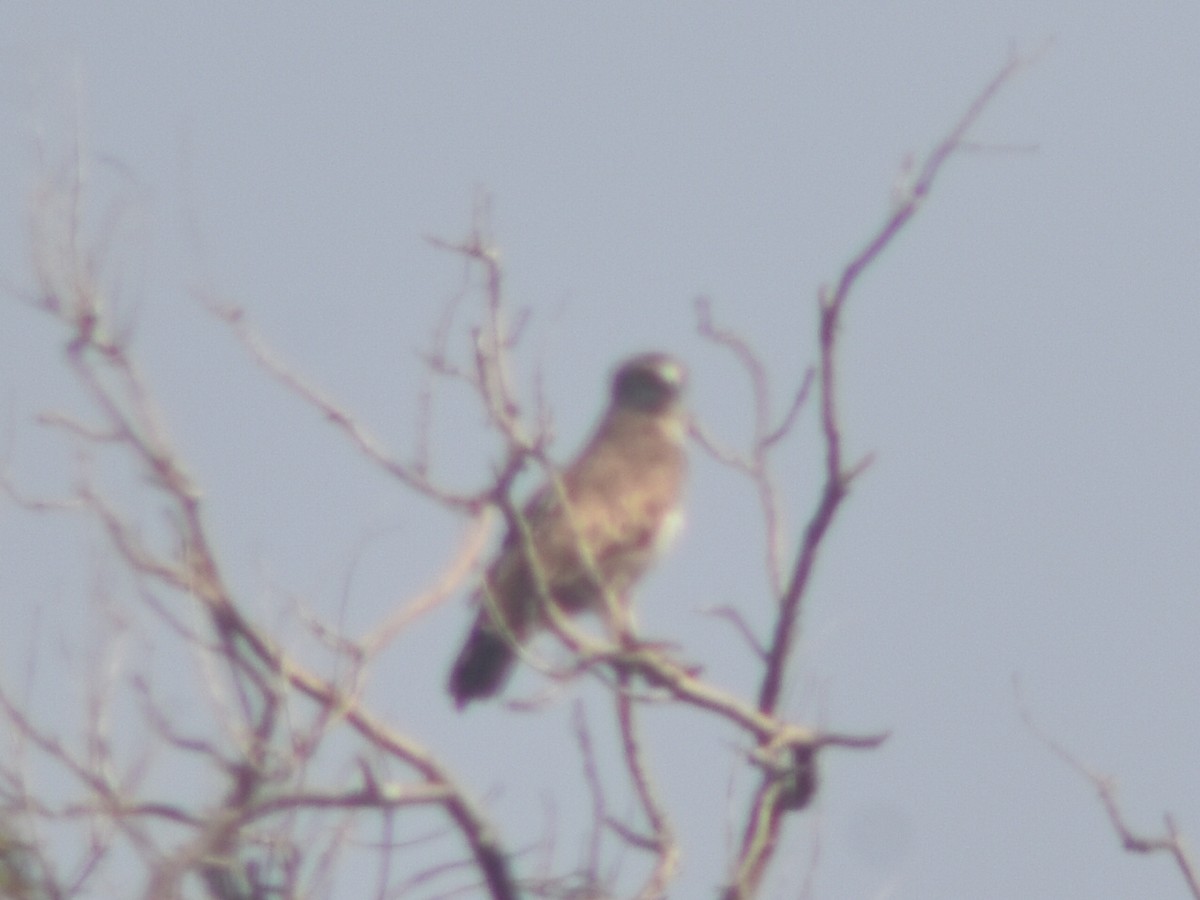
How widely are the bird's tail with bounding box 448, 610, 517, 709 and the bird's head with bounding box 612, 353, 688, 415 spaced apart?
1.69 meters

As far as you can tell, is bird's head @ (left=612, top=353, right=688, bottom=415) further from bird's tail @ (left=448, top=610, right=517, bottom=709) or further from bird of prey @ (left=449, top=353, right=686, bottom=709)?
bird's tail @ (left=448, top=610, right=517, bottom=709)

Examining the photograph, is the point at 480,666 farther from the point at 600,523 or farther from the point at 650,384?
the point at 650,384

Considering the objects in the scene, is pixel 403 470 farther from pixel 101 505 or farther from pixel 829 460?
pixel 829 460

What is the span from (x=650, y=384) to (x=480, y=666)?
6.17 feet

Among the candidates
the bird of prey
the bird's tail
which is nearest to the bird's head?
the bird of prey

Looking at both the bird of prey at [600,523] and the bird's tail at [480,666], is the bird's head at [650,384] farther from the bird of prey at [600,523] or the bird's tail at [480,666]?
the bird's tail at [480,666]

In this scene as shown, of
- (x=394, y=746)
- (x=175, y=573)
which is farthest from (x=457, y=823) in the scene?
(x=175, y=573)

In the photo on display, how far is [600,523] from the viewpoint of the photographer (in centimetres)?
666

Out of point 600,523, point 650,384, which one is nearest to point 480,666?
point 600,523

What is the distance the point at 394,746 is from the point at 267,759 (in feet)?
1.44

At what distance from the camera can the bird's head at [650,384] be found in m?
7.67

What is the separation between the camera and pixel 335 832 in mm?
4484

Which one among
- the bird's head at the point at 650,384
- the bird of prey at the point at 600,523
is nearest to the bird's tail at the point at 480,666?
the bird of prey at the point at 600,523

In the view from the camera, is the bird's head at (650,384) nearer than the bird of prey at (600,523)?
No
